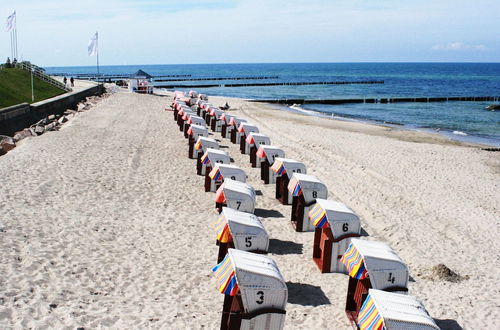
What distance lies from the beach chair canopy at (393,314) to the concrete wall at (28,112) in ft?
72.4

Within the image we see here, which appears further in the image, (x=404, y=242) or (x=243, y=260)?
(x=404, y=242)

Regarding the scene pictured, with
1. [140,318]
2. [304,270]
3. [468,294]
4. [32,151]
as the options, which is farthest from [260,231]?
[32,151]

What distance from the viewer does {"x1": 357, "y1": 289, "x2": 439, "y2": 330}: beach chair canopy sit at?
5.71 metres

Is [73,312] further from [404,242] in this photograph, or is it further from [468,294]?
[404,242]

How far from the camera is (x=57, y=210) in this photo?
442 inches

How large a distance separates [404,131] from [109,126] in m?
18.3

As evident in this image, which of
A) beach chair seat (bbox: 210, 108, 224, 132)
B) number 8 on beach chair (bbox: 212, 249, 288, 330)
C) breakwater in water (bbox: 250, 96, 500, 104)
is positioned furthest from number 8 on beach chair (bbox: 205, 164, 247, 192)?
breakwater in water (bbox: 250, 96, 500, 104)

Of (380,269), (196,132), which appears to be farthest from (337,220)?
(196,132)

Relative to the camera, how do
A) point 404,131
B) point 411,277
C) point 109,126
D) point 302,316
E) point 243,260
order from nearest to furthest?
point 243,260 < point 302,316 < point 411,277 < point 109,126 < point 404,131

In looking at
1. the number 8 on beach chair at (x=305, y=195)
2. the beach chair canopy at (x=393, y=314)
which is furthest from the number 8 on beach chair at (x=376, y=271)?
the number 8 on beach chair at (x=305, y=195)

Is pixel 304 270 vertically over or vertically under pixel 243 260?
under

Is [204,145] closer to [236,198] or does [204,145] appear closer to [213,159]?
[213,159]

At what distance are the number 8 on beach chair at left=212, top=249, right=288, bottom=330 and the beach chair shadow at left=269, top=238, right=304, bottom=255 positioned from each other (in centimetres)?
360

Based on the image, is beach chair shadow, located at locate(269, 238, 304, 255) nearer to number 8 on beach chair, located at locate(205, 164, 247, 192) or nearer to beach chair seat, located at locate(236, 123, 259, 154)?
number 8 on beach chair, located at locate(205, 164, 247, 192)
